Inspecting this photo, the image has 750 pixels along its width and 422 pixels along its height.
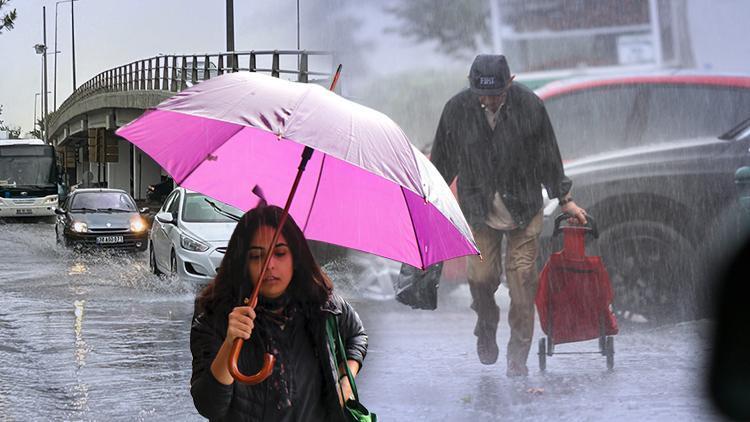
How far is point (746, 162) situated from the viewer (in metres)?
6.85

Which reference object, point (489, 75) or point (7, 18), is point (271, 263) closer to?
point (489, 75)

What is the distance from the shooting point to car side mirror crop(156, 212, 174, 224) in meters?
14.6

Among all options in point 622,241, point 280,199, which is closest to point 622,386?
point 622,241

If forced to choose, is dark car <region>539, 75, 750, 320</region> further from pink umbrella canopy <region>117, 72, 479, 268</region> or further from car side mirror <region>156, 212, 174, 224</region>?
car side mirror <region>156, 212, 174, 224</region>

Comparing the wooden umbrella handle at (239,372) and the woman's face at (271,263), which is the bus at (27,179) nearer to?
the woman's face at (271,263)

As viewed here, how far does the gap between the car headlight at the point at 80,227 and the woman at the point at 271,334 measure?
1850 cm

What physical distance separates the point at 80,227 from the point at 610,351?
1549 centimetres

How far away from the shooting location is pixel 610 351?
7113mm

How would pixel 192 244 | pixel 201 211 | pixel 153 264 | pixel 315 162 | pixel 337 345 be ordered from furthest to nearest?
pixel 153 264 < pixel 201 211 < pixel 192 244 < pixel 315 162 < pixel 337 345

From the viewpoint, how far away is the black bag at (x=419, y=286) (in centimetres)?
774

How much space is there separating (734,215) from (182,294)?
840cm

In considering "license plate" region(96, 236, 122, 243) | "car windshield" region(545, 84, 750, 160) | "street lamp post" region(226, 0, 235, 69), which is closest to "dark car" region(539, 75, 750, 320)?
"car windshield" region(545, 84, 750, 160)

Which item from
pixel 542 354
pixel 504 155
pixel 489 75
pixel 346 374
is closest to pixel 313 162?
pixel 346 374

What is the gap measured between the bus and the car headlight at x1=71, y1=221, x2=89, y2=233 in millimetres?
15539
